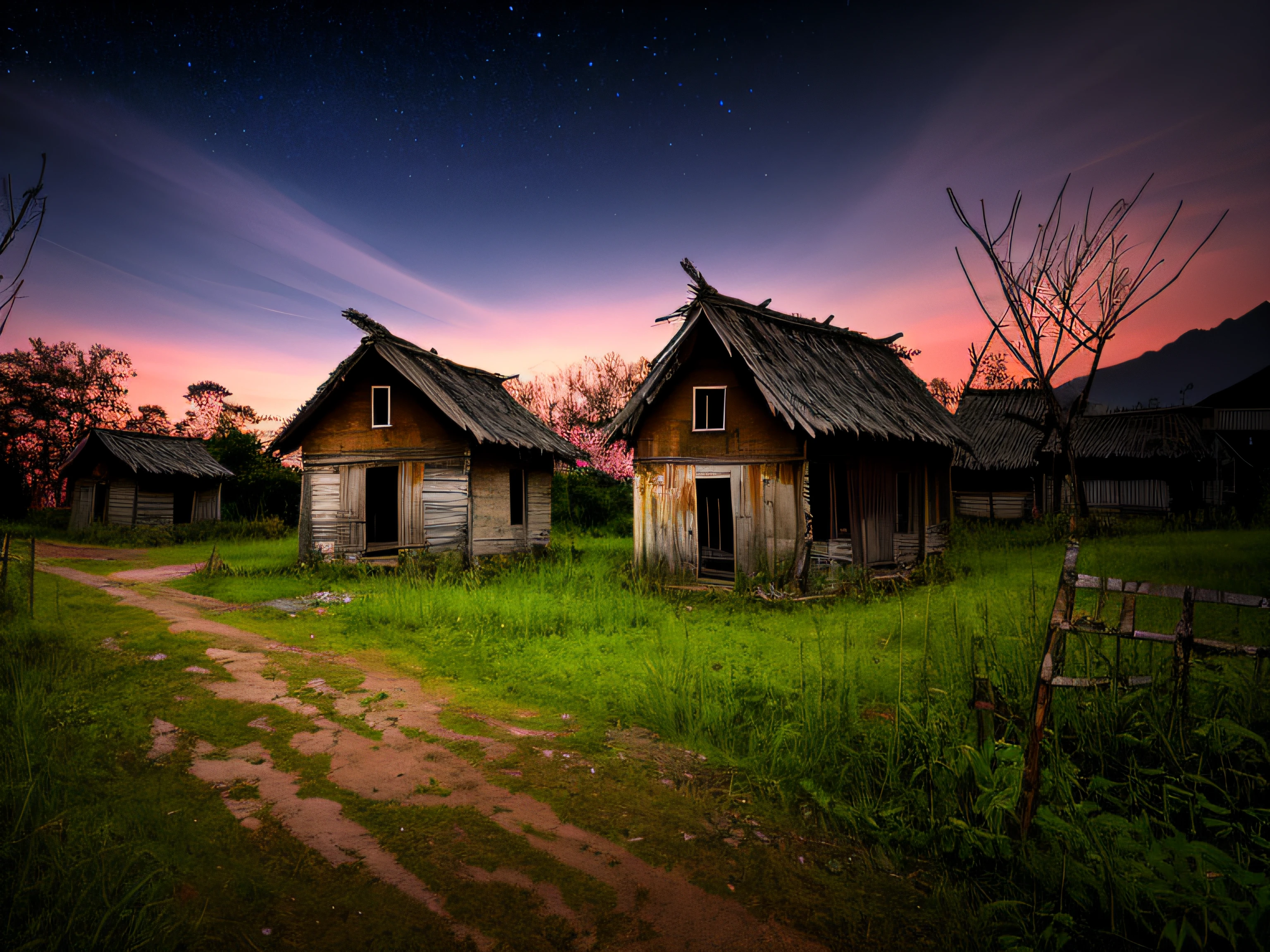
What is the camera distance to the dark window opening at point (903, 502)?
12.8 meters

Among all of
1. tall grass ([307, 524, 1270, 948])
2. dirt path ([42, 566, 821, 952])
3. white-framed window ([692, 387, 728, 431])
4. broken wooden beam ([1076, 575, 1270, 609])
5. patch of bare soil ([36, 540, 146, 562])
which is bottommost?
dirt path ([42, 566, 821, 952])

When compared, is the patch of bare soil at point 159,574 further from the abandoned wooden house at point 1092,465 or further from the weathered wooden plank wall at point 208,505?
the abandoned wooden house at point 1092,465

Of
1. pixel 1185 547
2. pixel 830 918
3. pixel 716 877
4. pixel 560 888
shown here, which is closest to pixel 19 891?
pixel 560 888

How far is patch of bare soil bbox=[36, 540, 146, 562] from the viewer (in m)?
16.4

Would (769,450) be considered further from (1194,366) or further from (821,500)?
(1194,366)

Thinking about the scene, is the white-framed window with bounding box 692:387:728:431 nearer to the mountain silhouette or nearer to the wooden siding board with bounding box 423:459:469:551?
the wooden siding board with bounding box 423:459:469:551

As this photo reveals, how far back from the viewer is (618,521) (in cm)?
2483

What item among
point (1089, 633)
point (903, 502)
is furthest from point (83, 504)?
point (1089, 633)

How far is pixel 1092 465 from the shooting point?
22.5 meters

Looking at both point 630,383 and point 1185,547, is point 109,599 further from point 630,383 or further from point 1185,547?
point 630,383

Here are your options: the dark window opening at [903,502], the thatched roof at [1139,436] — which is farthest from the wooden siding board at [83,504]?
the thatched roof at [1139,436]

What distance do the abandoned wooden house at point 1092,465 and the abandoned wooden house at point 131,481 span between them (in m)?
30.1

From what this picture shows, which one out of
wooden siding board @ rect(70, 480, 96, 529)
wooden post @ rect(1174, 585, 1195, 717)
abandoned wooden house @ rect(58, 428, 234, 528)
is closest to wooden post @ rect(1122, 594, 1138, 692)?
wooden post @ rect(1174, 585, 1195, 717)

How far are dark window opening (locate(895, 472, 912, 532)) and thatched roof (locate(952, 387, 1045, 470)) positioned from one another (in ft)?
32.0
